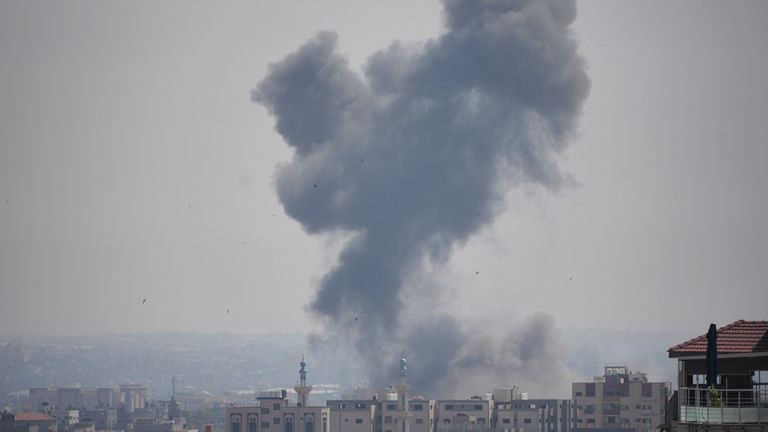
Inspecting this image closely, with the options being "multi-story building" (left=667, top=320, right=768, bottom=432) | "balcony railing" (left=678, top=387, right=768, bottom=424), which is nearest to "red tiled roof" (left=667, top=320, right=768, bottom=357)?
"multi-story building" (left=667, top=320, right=768, bottom=432)

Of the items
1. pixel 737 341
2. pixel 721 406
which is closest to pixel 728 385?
pixel 737 341

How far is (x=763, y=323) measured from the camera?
40.2 meters

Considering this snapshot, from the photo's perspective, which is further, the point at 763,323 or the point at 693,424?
the point at 763,323

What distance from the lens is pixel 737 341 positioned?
39656 mm

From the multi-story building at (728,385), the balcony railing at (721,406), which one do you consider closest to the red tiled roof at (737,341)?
the multi-story building at (728,385)

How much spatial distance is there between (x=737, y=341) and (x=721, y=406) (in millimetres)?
3460

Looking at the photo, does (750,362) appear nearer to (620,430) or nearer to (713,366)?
(713,366)

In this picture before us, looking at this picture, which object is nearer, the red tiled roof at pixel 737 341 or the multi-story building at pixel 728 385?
the multi-story building at pixel 728 385

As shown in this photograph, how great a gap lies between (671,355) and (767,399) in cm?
378

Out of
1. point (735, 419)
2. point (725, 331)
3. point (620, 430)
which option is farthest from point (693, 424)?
point (620, 430)

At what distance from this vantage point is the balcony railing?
119 feet

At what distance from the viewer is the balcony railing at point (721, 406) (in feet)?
119

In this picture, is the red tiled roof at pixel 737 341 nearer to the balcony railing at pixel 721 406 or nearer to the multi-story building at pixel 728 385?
the multi-story building at pixel 728 385

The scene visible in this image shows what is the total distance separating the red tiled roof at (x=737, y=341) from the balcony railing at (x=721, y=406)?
1296mm
